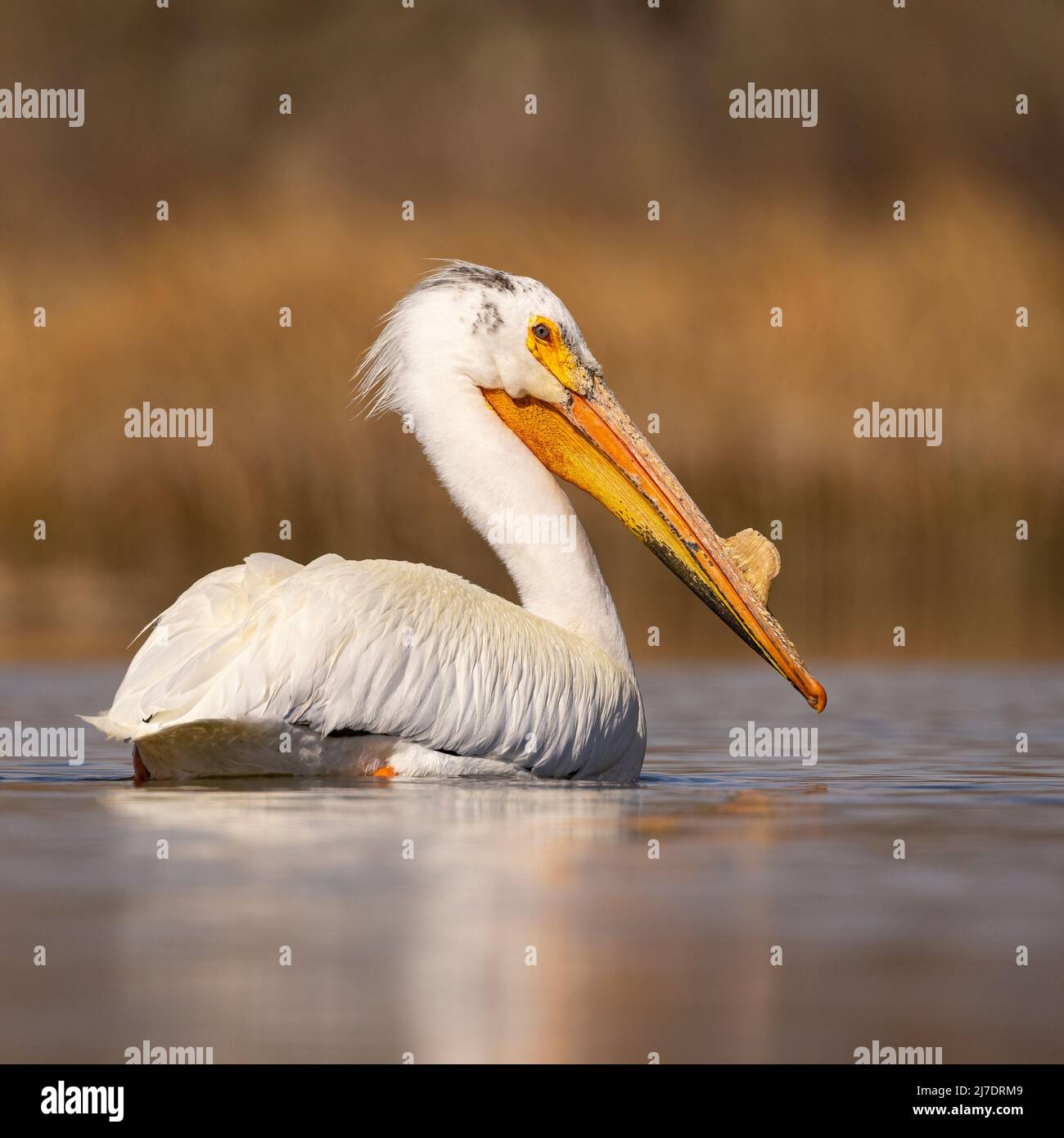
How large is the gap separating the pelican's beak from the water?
65 centimetres

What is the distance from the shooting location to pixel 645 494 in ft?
30.0

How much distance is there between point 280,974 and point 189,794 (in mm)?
3142

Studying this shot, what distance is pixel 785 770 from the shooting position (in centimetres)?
897

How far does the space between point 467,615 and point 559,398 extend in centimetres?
148

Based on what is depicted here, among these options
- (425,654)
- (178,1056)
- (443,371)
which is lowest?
(178,1056)

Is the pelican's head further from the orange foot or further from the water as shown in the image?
the orange foot

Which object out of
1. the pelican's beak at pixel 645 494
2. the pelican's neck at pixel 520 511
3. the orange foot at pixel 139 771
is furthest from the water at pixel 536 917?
the pelican's neck at pixel 520 511

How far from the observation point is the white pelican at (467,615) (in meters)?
7.69

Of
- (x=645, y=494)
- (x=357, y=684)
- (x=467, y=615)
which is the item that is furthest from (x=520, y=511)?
(x=357, y=684)

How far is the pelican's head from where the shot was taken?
29.5 feet

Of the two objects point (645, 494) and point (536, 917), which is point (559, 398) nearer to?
point (645, 494)

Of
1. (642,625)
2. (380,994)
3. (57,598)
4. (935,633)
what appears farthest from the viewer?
(57,598)

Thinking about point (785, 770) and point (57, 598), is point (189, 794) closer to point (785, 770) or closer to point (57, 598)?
point (785, 770)

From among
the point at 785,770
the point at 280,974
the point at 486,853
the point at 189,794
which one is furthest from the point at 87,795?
the point at 280,974
